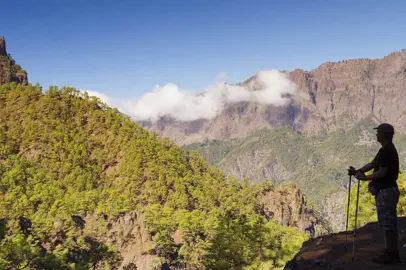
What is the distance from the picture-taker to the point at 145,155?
85.9m

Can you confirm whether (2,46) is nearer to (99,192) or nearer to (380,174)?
(99,192)

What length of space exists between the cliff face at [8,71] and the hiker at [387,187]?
495 ft

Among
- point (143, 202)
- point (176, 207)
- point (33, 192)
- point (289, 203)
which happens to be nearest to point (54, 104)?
point (33, 192)

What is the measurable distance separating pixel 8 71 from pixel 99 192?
92.0 metres

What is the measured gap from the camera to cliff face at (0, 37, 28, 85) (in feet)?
433

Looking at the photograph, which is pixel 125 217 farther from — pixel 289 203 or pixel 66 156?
pixel 289 203

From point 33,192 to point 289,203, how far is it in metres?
81.1

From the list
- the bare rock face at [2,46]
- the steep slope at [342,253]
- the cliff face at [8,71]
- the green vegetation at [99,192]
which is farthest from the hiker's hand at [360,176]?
the bare rock face at [2,46]

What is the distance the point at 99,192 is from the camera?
77.0 metres

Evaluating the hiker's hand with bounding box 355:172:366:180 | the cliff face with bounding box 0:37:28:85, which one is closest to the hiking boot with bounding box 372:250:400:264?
the hiker's hand with bounding box 355:172:366:180

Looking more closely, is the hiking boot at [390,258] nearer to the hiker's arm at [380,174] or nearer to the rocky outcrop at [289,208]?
the hiker's arm at [380,174]

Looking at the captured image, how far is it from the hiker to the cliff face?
150972 mm

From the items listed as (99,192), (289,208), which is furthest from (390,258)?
(289,208)

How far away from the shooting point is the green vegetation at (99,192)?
34.3 m
